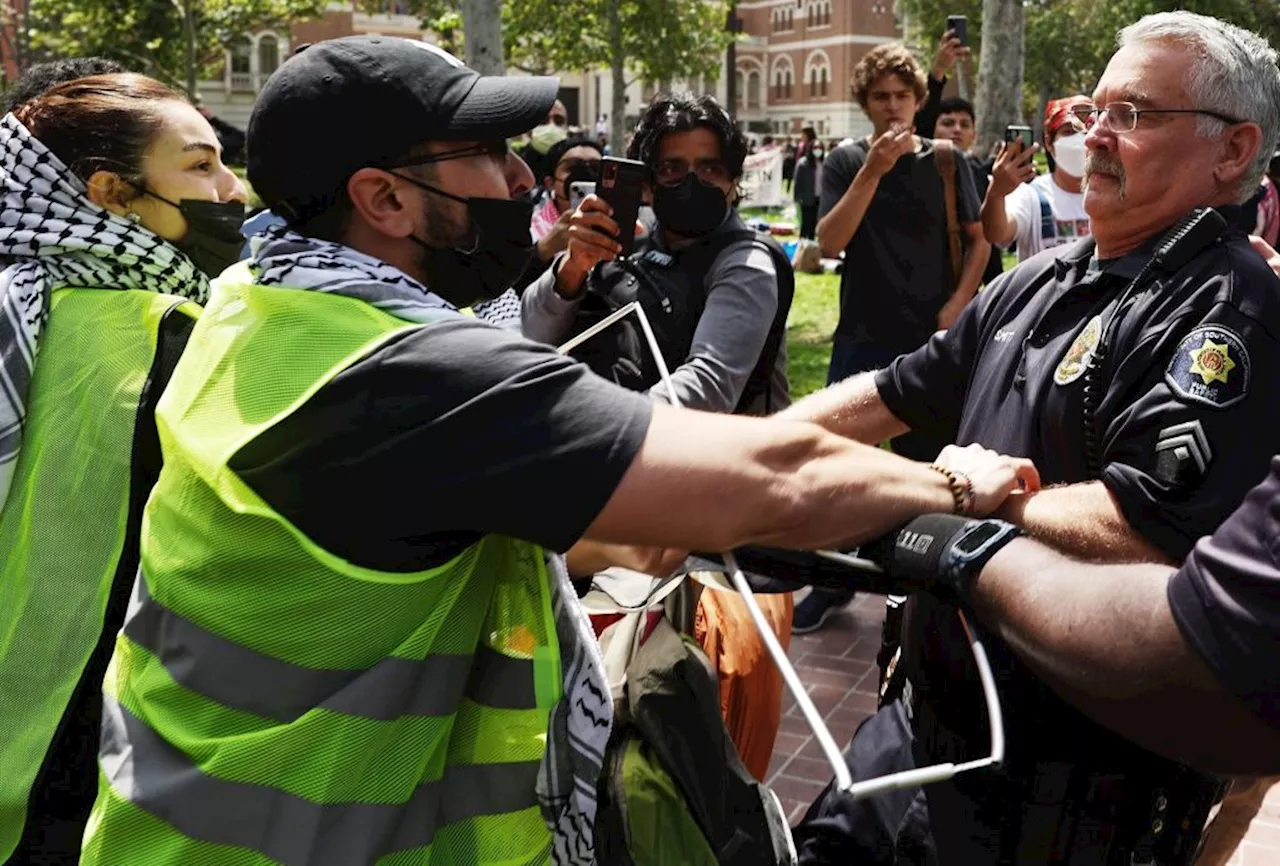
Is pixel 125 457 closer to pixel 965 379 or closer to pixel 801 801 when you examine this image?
pixel 965 379

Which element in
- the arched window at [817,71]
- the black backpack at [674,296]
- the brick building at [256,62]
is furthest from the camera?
the arched window at [817,71]

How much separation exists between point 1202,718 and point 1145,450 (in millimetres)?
763

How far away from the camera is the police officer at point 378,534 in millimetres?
1568

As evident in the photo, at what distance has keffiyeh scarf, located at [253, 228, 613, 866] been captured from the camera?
1723 millimetres

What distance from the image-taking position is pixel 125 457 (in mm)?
2273

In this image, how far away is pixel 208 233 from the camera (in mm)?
2869

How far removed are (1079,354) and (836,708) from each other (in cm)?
270

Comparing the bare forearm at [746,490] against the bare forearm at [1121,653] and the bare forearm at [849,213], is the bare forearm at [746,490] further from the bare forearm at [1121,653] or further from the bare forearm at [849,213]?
the bare forearm at [849,213]

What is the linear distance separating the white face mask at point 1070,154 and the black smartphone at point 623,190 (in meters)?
2.55

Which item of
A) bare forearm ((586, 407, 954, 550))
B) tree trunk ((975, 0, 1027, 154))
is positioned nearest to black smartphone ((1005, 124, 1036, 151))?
bare forearm ((586, 407, 954, 550))

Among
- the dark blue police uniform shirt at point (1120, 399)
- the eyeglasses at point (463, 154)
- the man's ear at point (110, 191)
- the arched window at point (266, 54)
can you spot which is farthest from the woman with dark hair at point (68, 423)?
the arched window at point (266, 54)

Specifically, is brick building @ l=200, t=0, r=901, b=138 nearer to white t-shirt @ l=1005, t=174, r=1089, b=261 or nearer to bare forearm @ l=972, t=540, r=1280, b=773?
white t-shirt @ l=1005, t=174, r=1089, b=261

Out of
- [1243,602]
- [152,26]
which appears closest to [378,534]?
[1243,602]

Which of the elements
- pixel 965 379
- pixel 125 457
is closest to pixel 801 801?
pixel 965 379
